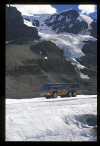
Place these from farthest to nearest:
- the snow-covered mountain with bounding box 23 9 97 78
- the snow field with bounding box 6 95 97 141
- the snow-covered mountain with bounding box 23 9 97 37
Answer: the snow-covered mountain with bounding box 23 9 97 37
the snow-covered mountain with bounding box 23 9 97 78
the snow field with bounding box 6 95 97 141

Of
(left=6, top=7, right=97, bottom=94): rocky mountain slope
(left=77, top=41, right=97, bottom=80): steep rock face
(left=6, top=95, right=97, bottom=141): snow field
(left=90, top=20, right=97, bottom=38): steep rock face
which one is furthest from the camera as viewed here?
(left=90, top=20, right=97, bottom=38): steep rock face

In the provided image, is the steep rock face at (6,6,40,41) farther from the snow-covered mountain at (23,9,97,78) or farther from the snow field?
the snow field

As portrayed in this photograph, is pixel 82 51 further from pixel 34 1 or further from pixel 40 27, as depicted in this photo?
pixel 34 1

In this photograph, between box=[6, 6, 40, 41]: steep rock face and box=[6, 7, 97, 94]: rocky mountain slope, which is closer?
box=[6, 7, 97, 94]: rocky mountain slope

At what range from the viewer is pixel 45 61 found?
5522 centimetres

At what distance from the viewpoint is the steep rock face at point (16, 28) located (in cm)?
7119

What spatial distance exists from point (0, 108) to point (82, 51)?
69.3 meters

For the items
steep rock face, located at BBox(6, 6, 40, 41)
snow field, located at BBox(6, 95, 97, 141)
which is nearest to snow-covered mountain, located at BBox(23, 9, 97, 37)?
steep rock face, located at BBox(6, 6, 40, 41)

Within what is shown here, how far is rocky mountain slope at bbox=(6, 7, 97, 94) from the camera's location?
44.0m

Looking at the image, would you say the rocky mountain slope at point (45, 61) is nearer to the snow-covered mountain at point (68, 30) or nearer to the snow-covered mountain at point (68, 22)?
the snow-covered mountain at point (68, 30)

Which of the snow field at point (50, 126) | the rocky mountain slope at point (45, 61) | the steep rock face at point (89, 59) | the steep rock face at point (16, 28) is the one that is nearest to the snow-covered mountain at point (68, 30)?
the rocky mountain slope at point (45, 61)

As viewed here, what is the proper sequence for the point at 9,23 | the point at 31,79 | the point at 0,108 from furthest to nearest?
the point at 9,23, the point at 31,79, the point at 0,108

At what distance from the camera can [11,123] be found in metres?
7.41

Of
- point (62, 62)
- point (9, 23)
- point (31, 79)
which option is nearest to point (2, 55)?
point (31, 79)
